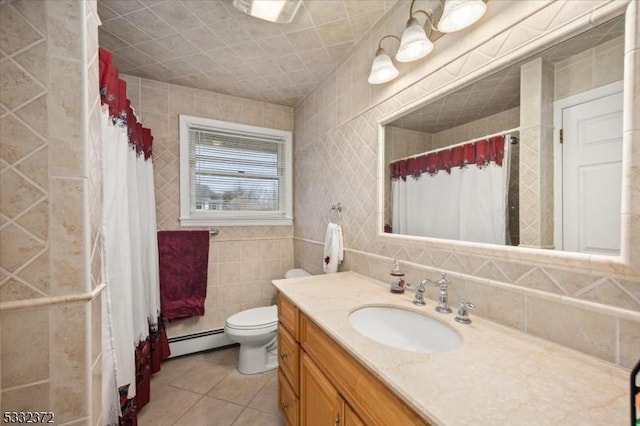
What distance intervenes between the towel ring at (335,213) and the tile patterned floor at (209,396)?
1303 millimetres

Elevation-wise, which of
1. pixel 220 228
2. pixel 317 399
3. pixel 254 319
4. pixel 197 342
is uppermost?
pixel 220 228

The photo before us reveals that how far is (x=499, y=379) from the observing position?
615 mm

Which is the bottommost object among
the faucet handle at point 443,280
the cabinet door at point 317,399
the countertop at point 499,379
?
the cabinet door at point 317,399

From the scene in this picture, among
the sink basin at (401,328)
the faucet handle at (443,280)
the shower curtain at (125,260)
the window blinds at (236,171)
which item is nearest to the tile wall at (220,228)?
the window blinds at (236,171)

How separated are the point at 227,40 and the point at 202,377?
2.44 metres

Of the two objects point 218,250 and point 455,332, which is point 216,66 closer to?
point 218,250

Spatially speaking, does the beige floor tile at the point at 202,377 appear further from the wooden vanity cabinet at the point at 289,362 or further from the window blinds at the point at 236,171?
the window blinds at the point at 236,171

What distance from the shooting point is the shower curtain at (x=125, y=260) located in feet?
3.78

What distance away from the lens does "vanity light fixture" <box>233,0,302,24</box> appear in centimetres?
131

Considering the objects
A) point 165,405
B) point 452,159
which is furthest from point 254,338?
point 452,159

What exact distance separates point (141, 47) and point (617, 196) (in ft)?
8.22

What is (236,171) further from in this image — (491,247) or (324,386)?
(491,247)

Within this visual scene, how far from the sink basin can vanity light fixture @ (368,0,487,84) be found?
3.74 feet

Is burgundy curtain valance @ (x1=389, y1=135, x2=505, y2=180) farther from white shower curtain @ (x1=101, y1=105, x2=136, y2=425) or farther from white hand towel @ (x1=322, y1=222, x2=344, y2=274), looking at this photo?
white shower curtain @ (x1=101, y1=105, x2=136, y2=425)
